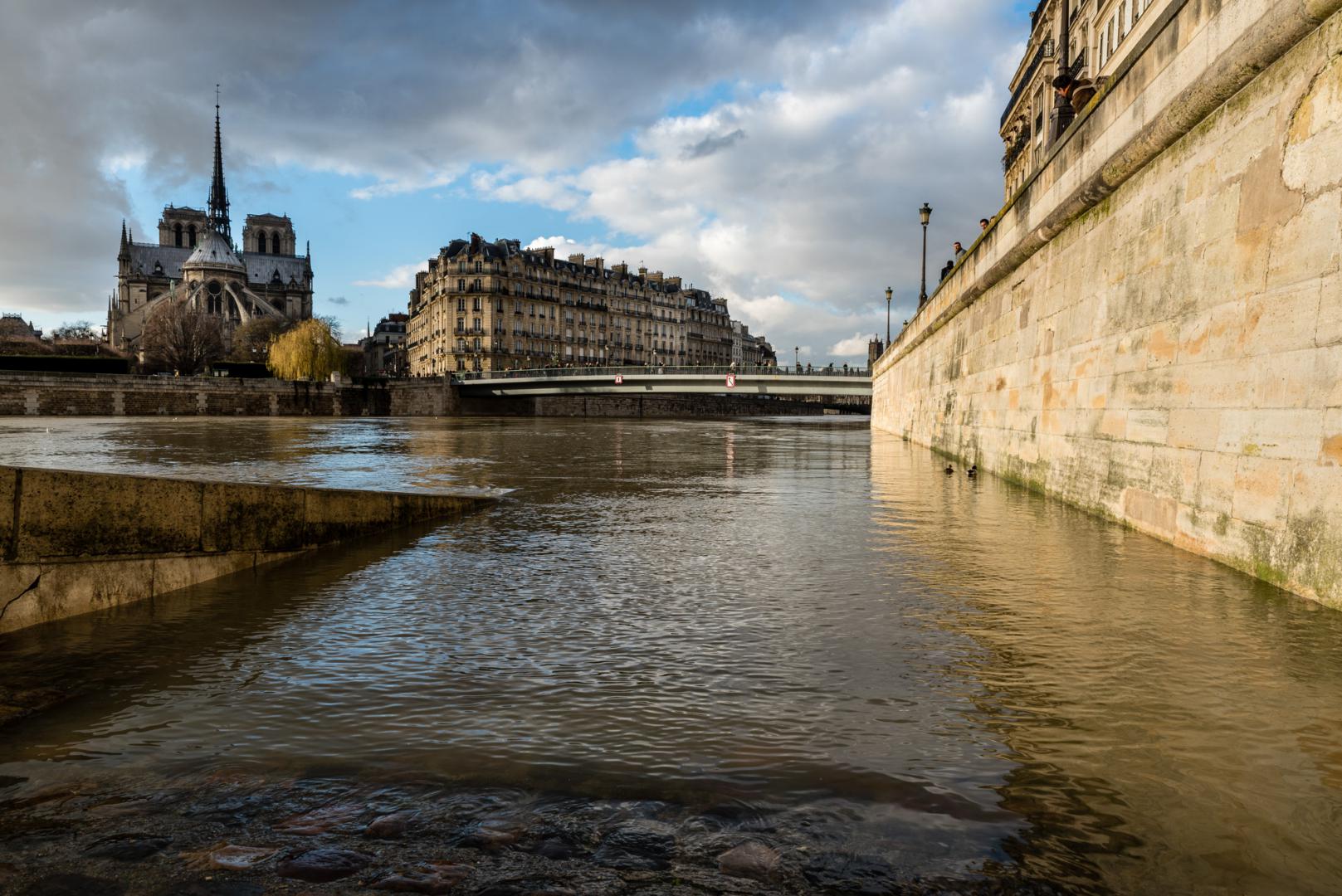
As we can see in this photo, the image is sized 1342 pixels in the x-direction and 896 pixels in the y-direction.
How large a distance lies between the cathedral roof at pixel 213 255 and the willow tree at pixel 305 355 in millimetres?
63845

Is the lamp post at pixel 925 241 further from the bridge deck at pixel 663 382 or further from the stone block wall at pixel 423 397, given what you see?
the stone block wall at pixel 423 397

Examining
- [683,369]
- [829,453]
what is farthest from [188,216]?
[829,453]

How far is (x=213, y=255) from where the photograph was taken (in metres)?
139

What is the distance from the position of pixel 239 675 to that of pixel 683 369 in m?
78.2

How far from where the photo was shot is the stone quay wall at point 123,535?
19.2 ft

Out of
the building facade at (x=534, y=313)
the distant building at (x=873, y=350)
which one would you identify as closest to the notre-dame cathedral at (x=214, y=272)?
the building facade at (x=534, y=313)

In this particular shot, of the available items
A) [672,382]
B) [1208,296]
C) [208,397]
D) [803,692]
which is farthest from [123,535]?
[208,397]

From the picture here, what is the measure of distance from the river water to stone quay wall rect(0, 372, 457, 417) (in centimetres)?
7292

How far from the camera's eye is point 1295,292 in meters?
6.76

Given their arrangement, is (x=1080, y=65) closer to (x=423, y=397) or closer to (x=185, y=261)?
(x=423, y=397)

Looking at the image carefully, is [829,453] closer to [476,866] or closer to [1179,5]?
[1179,5]

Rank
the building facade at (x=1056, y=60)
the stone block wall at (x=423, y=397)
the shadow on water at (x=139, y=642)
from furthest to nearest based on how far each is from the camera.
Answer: the stone block wall at (x=423, y=397)
the building facade at (x=1056, y=60)
the shadow on water at (x=139, y=642)

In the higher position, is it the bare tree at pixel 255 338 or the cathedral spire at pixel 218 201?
the cathedral spire at pixel 218 201

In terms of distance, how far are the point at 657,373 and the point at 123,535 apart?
72.3 m
